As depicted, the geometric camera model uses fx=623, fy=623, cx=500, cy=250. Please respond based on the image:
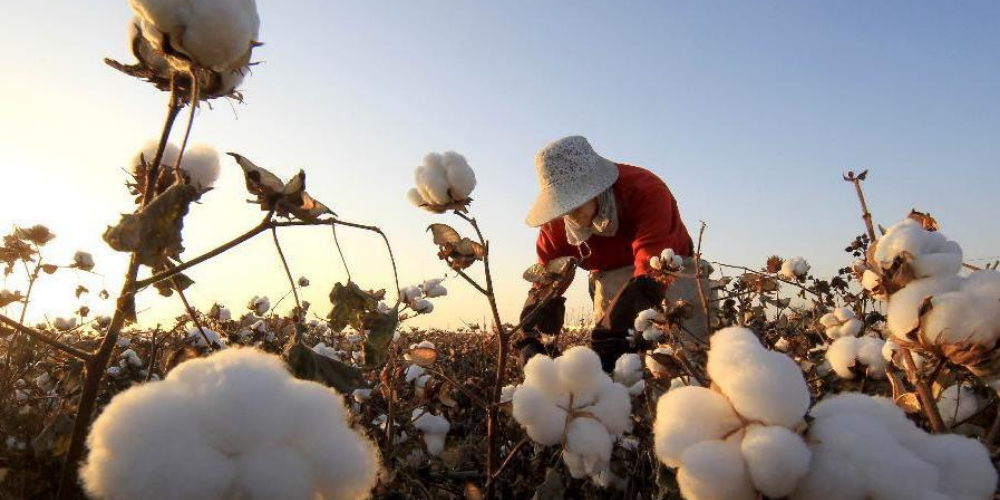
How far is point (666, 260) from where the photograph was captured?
2.96 meters

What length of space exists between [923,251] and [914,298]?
0.28 ft

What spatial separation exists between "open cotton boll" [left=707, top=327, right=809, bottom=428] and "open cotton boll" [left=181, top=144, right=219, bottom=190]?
1084mm

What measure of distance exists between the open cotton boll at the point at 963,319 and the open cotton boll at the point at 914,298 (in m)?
0.03

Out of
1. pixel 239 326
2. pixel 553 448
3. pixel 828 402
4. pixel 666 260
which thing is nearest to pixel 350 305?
pixel 828 402

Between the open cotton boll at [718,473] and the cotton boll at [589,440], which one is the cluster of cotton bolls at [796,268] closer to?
the cotton boll at [589,440]

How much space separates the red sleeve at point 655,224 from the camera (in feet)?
13.1

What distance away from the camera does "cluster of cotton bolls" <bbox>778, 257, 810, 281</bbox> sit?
3.37 metres

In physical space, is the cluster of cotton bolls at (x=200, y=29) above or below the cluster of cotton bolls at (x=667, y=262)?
below

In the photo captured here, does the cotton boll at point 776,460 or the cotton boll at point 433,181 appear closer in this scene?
the cotton boll at point 776,460

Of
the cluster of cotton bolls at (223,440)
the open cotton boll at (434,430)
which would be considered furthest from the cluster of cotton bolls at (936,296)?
the open cotton boll at (434,430)

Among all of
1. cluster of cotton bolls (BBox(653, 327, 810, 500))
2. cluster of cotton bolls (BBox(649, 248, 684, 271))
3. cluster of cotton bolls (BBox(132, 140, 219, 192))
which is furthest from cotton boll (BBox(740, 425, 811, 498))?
cluster of cotton bolls (BBox(649, 248, 684, 271))

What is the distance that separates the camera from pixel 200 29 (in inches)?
40.2

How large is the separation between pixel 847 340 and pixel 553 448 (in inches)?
40.8

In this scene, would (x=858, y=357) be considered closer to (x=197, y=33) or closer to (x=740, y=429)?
(x=740, y=429)
